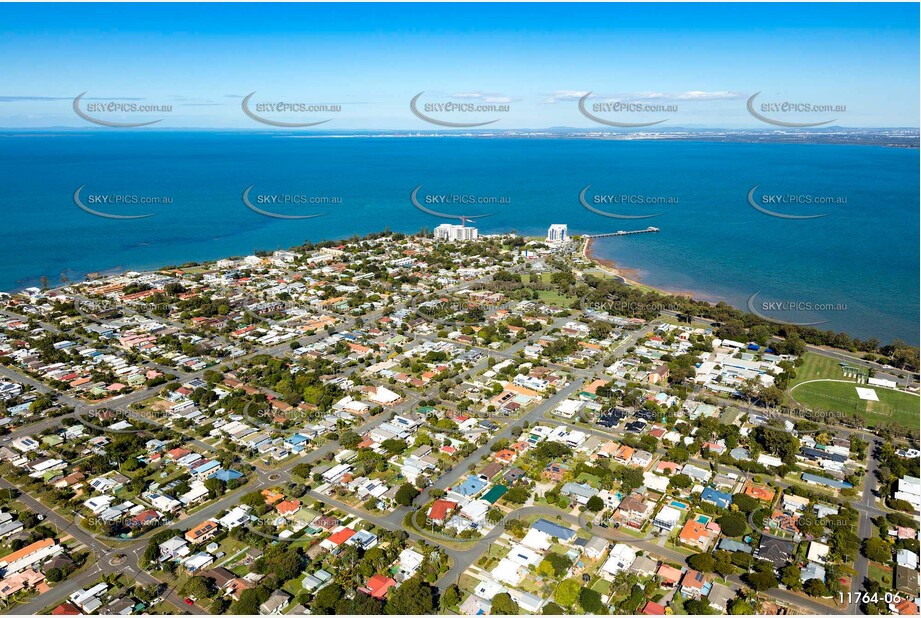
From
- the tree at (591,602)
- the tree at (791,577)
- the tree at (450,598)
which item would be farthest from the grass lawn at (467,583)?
the tree at (791,577)

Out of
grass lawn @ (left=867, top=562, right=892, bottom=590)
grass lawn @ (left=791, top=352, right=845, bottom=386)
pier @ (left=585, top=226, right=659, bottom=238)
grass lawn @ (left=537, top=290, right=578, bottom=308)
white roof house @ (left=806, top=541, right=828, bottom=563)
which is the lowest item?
pier @ (left=585, top=226, right=659, bottom=238)

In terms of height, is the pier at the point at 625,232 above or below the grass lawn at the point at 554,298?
below

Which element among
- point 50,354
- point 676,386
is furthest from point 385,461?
point 50,354

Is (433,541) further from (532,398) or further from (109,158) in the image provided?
(109,158)

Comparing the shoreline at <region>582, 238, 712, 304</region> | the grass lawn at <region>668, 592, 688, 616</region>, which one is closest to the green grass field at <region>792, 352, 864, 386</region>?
the shoreline at <region>582, 238, 712, 304</region>

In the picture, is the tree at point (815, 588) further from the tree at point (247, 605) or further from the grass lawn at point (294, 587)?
the tree at point (247, 605)

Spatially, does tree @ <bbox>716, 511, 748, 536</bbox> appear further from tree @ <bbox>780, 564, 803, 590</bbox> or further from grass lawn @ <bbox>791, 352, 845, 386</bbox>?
grass lawn @ <bbox>791, 352, 845, 386</bbox>

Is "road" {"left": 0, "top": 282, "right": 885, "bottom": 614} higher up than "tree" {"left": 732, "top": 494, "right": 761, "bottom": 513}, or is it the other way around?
"tree" {"left": 732, "top": 494, "right": 761, "bottom": 513}
